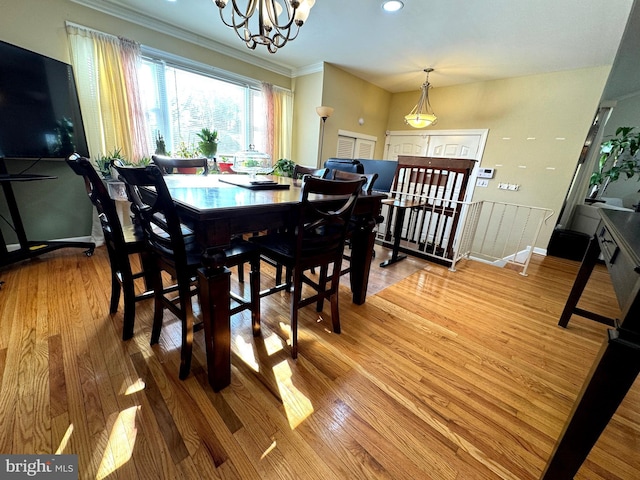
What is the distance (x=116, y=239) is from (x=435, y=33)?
152 inches

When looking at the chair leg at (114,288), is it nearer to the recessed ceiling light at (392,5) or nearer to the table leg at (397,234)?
the table leg at (397,234)

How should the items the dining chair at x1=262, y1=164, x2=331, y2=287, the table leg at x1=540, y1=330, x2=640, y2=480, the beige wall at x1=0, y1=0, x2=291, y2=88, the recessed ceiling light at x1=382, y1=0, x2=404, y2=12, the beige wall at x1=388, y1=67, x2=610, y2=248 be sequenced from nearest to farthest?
the table leg at x1=540, y1=330, x2=640, y2=480 < the dining chair at x1=262, y1=164, x2=331, y2=287 < the beige wall at x1=0, y1=0, x2=291, y2=88 < the recessed ceiling light at x1=382, y1=0, x2=404, y2=12 < the beige wall at x1=388, y1=67, x2=610, y2=248

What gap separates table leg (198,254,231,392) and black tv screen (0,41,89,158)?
261 centimetres

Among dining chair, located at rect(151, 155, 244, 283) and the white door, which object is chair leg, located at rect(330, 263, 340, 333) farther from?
the white door

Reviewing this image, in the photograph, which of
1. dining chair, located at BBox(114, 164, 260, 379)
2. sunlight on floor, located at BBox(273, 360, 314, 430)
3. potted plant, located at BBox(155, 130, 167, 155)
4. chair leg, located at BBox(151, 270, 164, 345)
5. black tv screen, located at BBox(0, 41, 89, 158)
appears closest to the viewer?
dining chair, located at BBox(114, 164, 260, 379)

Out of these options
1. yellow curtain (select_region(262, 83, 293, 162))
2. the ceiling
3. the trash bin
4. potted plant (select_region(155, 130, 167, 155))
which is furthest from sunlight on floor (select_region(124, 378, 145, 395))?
the trash bin

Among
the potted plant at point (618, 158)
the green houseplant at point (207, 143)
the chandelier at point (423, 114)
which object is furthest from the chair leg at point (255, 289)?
the potted plant at point (618, 158)

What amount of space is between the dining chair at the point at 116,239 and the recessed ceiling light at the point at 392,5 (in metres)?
2.95

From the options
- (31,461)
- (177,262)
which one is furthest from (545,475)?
(31,461)

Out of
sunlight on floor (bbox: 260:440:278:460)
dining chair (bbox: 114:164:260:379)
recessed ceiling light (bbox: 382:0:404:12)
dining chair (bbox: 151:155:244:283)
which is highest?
recessed ceiling light (bbox: 382:0:404:12)

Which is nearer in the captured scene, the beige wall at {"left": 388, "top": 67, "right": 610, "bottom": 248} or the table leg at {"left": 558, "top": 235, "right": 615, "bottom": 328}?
A: the table leg at {"left": 558, "top": 235, "right": 615, "bottom": 328}

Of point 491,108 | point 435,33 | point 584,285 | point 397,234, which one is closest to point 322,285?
point 397,234

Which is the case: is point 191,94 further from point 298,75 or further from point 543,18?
point 543,18

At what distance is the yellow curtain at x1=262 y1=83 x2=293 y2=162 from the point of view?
429 centimetres
